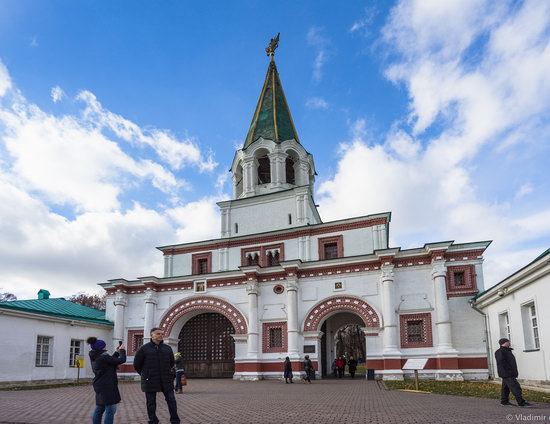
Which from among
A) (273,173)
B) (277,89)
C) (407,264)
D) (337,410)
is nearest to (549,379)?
(337,410)

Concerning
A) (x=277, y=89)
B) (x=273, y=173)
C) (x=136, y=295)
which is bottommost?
(x=136, y=295)

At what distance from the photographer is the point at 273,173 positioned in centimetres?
2934

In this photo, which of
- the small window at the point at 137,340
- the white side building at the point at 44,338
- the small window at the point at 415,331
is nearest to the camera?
the white side building at the point at 44,338

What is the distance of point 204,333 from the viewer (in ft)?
86.2

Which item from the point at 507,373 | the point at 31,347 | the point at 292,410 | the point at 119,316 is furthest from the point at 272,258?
the point at 507,373

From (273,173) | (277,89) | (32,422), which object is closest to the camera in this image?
(32,422)

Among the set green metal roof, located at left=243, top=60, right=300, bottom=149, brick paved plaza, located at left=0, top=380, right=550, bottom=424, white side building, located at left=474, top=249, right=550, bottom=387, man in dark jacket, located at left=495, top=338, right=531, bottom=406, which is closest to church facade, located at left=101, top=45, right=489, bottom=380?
green metal roof, located at left=243, top=60, right=300, bottom=149

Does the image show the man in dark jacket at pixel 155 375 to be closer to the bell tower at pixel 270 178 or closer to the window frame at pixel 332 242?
the window frame at pixel 332 242

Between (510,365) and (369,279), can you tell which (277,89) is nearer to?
(369,279)

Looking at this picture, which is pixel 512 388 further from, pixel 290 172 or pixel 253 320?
pixel 290 172

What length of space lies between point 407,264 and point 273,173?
1064 cm

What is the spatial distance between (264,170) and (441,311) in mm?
14945

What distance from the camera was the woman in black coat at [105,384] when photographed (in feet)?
22.8

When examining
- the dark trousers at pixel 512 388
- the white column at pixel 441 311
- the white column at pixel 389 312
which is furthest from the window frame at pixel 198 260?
the dark trousers at pixel 512 388
